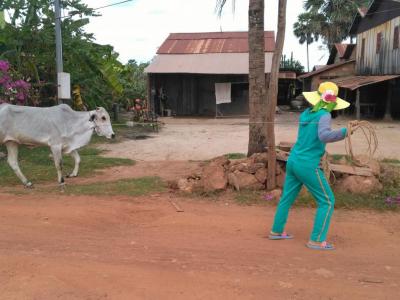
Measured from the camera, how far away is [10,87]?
1215cm

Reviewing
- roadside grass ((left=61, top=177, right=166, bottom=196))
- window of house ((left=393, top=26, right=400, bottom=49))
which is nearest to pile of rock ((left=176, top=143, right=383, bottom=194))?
roadside grass ((left=61, top=177, right=166, bottom=196))

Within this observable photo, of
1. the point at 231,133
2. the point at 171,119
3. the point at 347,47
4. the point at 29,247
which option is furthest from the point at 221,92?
the point at 29,247

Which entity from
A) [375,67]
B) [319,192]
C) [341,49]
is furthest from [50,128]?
[341,49]

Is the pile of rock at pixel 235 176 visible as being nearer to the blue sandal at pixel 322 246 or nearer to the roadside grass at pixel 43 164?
the blue sandal at pixel 322 246

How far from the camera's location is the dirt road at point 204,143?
12.0 meters

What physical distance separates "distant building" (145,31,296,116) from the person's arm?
18.9m

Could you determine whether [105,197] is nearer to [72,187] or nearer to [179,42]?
[72,187]

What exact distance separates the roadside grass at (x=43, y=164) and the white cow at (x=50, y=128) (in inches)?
30.0

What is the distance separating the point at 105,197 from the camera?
23.6 feet

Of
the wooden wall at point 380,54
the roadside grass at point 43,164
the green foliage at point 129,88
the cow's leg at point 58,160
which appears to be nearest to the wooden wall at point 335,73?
the wooden wall at point 380,54

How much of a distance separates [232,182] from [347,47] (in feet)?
83.6

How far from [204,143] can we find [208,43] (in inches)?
554

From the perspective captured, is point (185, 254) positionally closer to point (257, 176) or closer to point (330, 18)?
point (257, 176)

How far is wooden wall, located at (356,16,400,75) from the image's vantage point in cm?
2089
